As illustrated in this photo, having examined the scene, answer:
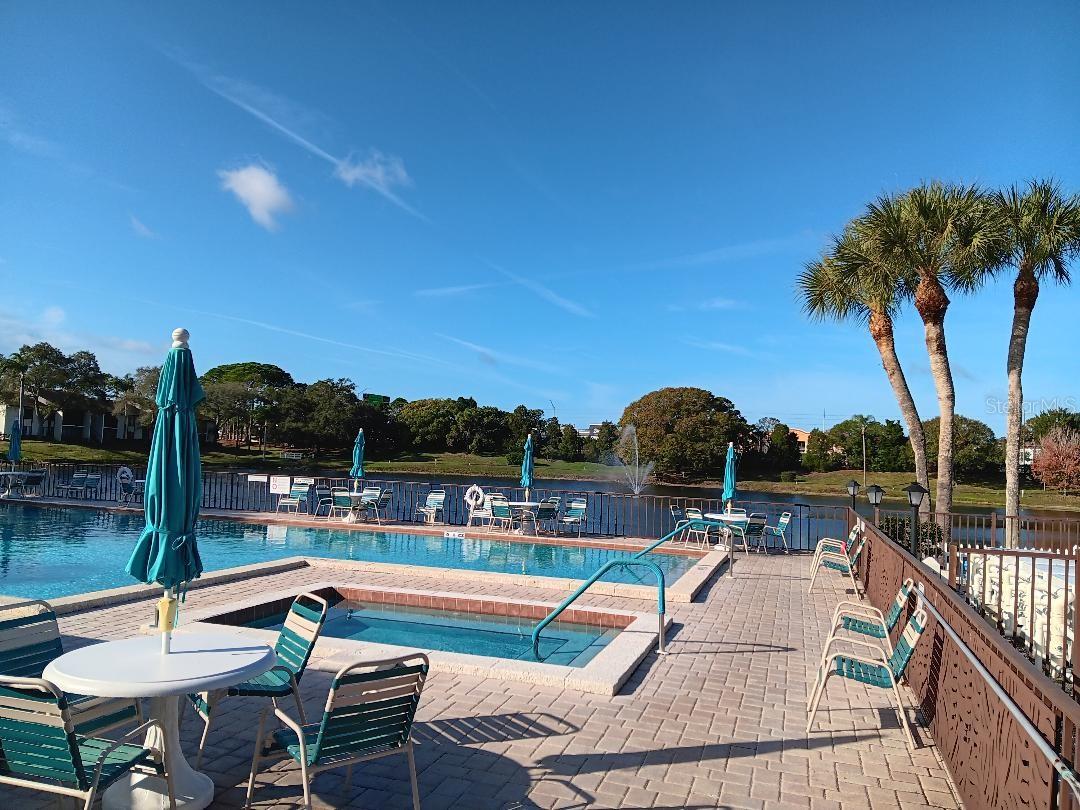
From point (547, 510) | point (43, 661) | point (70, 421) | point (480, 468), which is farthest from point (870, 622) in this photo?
point (70, 421)

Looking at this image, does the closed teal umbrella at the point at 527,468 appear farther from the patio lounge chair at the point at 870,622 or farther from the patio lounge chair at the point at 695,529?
the patio lounge chair at the point at 870,622

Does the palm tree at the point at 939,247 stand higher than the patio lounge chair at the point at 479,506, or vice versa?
the palm tree at the point at 939,247

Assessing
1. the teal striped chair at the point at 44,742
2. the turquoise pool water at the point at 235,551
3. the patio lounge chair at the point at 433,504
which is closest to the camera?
the teal striped chair at the point at 44,742

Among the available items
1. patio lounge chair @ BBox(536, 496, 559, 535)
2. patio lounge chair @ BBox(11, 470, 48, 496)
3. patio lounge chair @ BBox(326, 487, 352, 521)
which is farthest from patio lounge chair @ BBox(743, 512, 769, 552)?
patio lounge chair @ BBox(11, 470, 48, 496)

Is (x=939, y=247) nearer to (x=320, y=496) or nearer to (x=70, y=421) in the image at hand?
(x=320, y=496)

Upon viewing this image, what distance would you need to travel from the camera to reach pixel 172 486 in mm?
3729

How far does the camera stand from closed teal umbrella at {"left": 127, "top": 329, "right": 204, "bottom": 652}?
3645mm

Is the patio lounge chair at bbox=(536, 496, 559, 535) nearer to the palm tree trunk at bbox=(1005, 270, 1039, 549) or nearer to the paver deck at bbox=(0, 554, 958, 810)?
the paver deck at bbox=(0, 554, 958, 810)

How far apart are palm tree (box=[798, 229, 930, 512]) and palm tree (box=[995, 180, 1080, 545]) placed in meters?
2.02

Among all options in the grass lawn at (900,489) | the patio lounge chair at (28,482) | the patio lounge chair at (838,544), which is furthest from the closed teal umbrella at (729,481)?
the grass lawn at (900,489)

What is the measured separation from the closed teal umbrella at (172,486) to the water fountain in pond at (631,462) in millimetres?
39769

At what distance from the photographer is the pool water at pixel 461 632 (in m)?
6.73

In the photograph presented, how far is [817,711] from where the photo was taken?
4.45 metres

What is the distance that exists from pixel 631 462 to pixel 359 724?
43.7m
